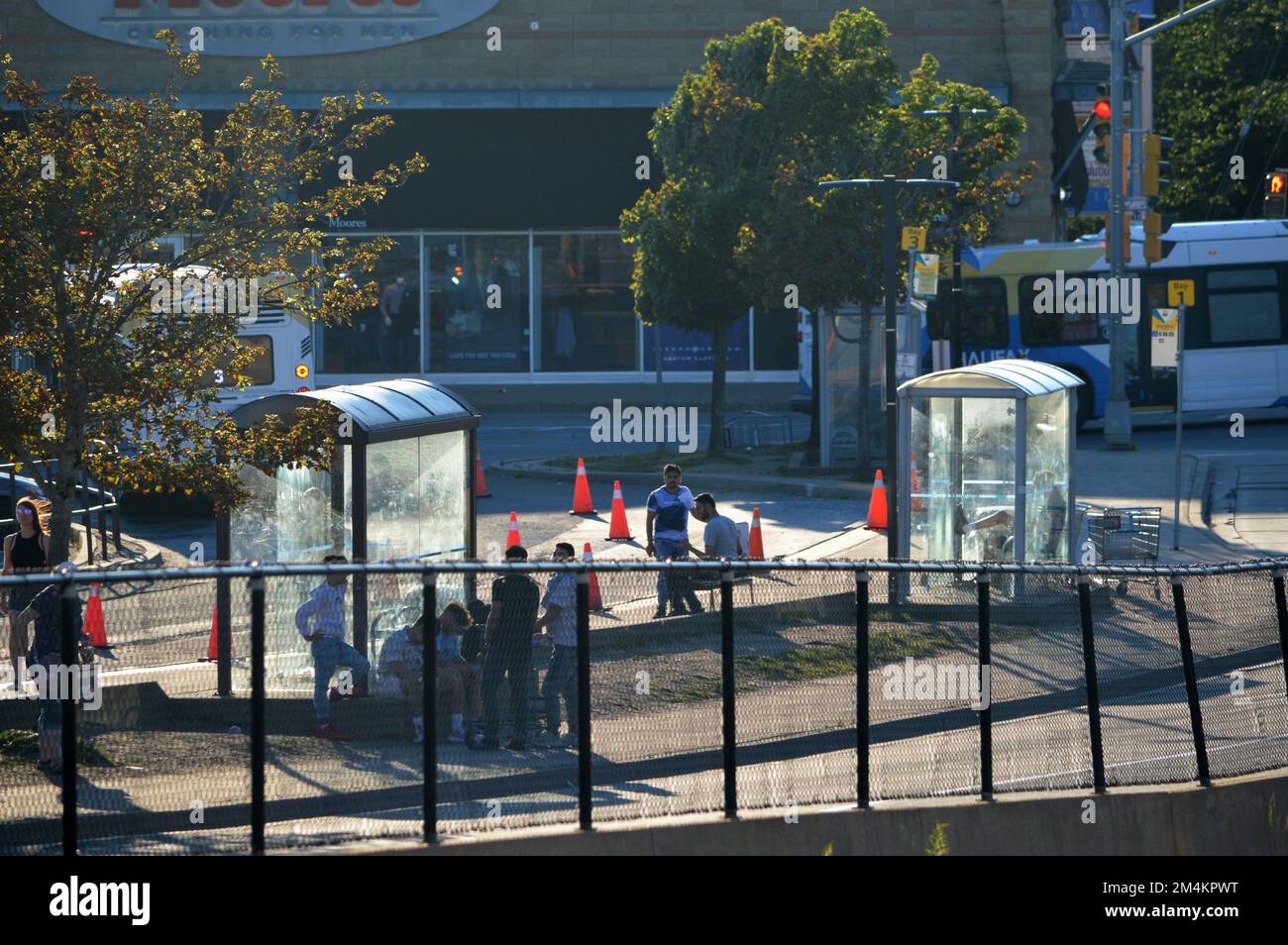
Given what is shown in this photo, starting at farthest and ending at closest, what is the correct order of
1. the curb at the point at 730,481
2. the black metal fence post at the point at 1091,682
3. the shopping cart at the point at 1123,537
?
the curb at the point at 730,481, the shopping cart at the point at 1123,537, the black metal fence post at the point at 1091,682

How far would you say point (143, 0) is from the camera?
119 ft

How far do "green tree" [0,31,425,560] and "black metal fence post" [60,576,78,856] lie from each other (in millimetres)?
5615

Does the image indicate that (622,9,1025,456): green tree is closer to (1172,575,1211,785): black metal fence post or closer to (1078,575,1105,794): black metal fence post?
(1172,575,1211,785): black metal fence post

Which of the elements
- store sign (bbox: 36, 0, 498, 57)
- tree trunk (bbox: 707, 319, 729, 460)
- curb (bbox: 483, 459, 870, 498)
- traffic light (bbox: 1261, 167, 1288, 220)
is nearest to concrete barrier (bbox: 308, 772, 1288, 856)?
curb (bbox: 483, 459, 870, 498)

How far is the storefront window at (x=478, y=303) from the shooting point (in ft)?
124

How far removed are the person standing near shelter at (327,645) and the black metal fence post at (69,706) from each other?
3.28ft

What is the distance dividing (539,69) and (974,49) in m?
9.35

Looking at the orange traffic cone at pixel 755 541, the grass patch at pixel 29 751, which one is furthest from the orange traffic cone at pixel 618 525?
the grass patch at pixel 29 751

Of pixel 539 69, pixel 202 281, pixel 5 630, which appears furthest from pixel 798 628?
pixel 539 69

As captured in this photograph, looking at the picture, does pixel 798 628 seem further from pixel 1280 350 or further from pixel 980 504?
pixel 1280 350

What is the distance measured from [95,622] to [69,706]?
1428 millimetres

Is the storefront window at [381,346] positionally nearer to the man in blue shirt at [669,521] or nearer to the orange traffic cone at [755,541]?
the orange traffic cone at [755,541]

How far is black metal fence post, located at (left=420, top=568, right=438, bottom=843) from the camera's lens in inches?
285
